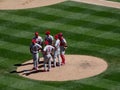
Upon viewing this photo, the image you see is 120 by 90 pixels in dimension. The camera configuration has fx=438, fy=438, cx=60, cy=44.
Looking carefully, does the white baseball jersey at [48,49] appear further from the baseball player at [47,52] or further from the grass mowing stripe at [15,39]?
the grass mowing stripe at [15,39]

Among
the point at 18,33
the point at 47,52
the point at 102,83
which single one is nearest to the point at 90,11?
the point at 18,33

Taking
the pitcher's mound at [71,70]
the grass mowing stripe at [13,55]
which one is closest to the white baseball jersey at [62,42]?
the pitcher's mound at [71,70]

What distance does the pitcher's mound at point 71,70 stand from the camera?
68.7ft

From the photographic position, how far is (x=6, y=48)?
2438 centimetres

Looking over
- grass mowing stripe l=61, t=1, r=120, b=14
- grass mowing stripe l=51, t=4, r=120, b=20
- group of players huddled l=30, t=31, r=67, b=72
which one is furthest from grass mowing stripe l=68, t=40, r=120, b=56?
grass mowing stripe l=61, t=1, r=120, b=14

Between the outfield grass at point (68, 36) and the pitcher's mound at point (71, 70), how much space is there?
383 millimetres

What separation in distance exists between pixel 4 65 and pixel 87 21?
769cm

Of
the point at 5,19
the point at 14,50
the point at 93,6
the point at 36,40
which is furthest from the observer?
the point at 93,6

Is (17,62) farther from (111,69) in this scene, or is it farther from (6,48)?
(111,69)

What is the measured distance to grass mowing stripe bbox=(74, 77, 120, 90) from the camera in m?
19.6

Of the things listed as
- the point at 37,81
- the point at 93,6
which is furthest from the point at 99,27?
the point at 37,81

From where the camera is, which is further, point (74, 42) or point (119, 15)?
point (119, 15)

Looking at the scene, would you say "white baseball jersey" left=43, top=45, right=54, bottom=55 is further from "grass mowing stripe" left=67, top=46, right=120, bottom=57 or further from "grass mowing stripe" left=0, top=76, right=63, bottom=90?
"grass mowing stripe" left=67, top=46, right=120, bottom=57

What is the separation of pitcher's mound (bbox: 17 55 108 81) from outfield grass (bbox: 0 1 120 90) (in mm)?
383
